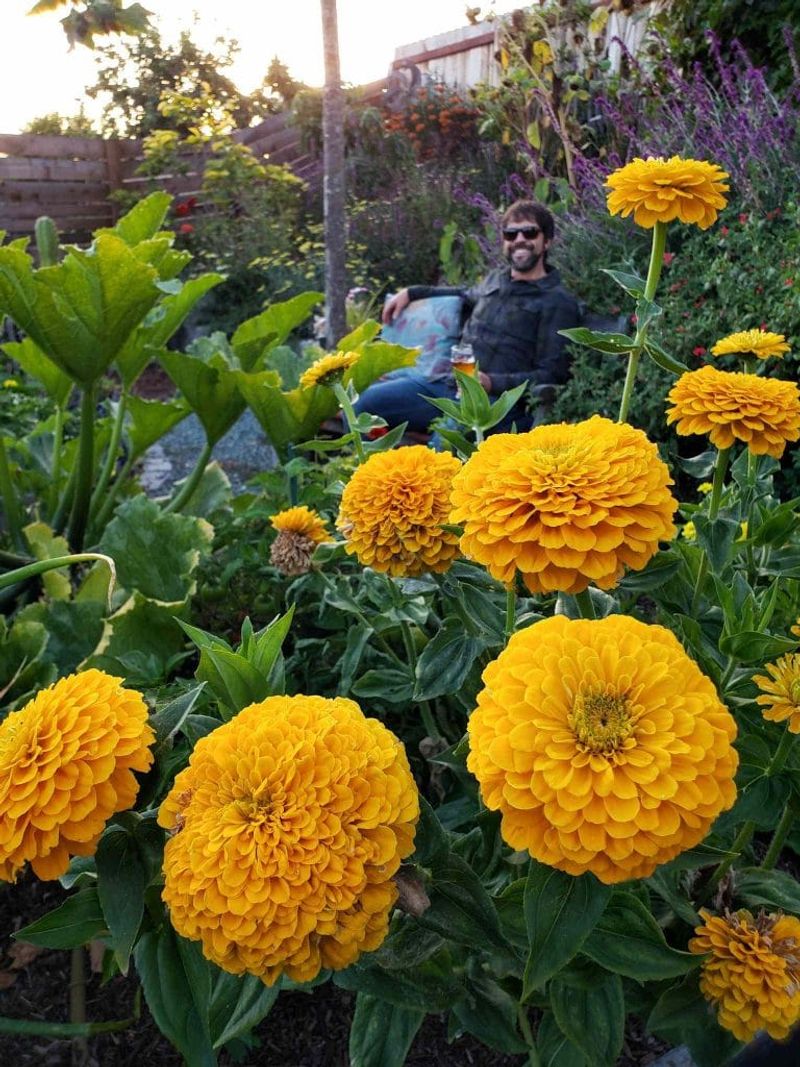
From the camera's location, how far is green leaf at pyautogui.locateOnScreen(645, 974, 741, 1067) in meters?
0.79

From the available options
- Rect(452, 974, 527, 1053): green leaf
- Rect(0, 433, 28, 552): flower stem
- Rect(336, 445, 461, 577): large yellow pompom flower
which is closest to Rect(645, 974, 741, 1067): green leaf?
Rect(452, 974, 527, 1053): green leaf

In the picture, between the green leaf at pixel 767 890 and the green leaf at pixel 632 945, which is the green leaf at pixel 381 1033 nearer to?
the green leaf at pixel 632 945

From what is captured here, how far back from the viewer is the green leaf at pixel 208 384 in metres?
1.85

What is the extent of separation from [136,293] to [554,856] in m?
1.44

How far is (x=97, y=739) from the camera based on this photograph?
632mm

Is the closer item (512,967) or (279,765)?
(279,765)

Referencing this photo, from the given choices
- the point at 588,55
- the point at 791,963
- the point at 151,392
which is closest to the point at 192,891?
the point at 791,963

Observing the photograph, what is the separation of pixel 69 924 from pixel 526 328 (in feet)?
9.28

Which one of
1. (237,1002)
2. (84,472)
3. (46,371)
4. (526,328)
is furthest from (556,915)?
(526,328)

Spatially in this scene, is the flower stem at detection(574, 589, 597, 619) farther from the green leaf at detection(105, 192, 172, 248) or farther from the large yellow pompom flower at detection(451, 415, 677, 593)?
the green leaf at detection(105, 192, 172, 248)

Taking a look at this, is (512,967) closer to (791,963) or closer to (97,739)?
(791,963)

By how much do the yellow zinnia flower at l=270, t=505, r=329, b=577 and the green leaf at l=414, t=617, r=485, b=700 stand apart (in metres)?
0.42

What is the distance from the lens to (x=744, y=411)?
0.84 m

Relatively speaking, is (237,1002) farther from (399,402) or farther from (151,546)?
(399,402)
